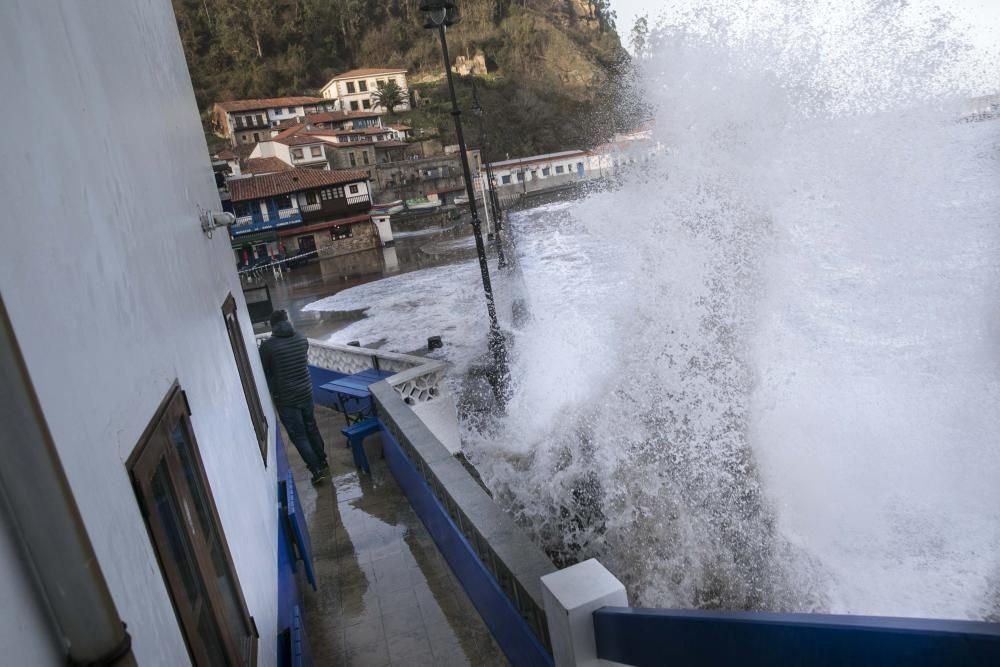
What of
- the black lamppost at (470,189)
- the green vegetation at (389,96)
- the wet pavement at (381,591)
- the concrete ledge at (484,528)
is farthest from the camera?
the green vegetation at (389,96)

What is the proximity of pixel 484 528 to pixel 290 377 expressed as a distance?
124 inches

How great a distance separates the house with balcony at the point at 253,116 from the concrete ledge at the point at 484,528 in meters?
56.6

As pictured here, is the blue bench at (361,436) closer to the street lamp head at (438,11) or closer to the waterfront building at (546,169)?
the street lamp head at (438,11)

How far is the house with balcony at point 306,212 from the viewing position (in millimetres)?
39188

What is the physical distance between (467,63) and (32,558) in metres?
88.8

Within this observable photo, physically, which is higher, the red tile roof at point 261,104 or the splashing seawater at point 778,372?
the red tile roof at point 261,104

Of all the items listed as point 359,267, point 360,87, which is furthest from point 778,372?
point 360,87

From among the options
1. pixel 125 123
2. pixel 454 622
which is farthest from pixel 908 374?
pixel 125 123

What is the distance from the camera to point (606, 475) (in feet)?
21.6

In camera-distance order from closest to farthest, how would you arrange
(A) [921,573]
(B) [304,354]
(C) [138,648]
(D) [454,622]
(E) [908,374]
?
1. (C) [138,648]
2. (D) [454,622]
3. (A) [921,573]
4. (B) [304,354]
5. (E) [908,374]

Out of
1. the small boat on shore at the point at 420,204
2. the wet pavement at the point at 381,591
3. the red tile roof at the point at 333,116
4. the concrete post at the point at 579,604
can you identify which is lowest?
the small boat on shore at the point at 420,204

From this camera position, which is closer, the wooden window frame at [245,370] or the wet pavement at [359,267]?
the wooden window frame at [245,370]

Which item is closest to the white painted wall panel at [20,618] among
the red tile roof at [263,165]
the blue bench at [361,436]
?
the blue bench at [361,436]

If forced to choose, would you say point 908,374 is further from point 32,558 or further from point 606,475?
point 32,558
